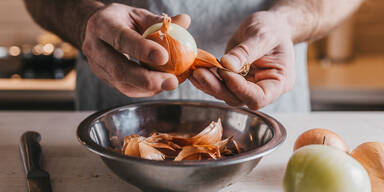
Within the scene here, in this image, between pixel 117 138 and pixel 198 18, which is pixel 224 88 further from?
pixel 198 18

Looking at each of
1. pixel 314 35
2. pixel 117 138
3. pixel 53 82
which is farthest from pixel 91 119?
pixel 53 82

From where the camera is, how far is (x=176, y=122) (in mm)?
702

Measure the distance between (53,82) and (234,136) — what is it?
1.32 meters

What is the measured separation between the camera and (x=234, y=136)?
66 cm

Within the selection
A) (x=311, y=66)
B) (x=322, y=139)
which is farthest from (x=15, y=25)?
(x=322, y=139)

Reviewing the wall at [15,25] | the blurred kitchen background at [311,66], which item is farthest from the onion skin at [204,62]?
the wall at [15,25]

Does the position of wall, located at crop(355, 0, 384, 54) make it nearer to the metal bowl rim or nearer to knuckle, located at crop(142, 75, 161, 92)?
the metal bowl rim

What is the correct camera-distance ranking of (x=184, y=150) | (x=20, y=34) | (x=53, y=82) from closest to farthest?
(x=184, y=150) → (x=53, y=82) → (x=20, y=34)

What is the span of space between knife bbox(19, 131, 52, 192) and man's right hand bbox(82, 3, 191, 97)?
164 millimetres

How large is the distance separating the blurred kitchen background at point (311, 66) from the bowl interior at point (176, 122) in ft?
3.70

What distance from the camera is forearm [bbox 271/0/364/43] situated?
0.93m

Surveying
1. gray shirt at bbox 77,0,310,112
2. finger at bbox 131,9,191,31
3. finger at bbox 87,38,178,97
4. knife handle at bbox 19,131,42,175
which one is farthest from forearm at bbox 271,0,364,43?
knife handle at bbox 19,131,42,175

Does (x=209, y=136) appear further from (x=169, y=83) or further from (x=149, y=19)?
(x=149, y=19)

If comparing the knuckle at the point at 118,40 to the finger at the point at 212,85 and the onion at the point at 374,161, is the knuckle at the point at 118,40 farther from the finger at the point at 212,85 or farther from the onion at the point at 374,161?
the onion at the point at 374,161
